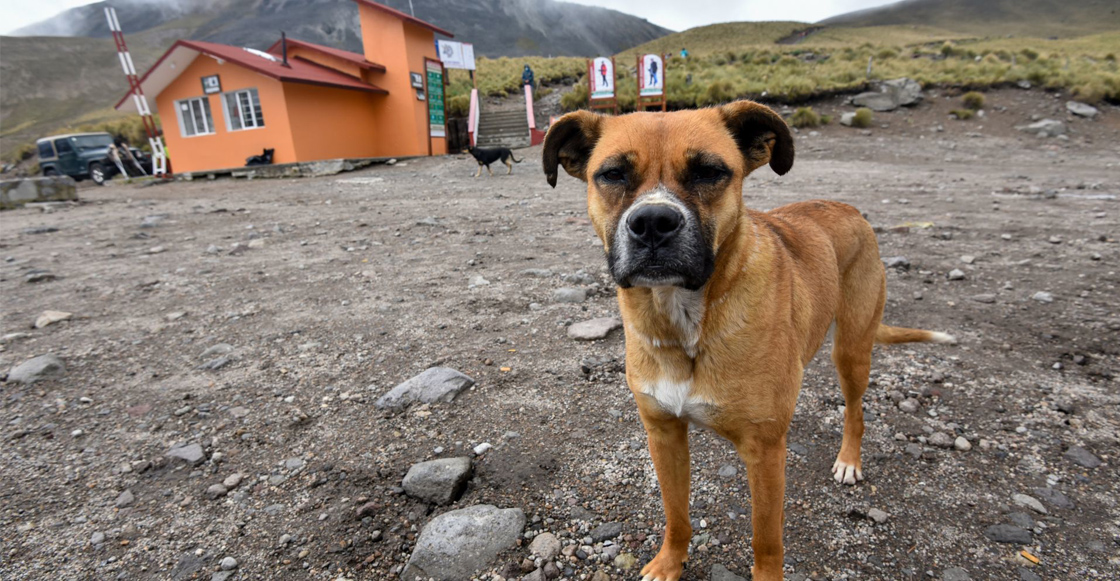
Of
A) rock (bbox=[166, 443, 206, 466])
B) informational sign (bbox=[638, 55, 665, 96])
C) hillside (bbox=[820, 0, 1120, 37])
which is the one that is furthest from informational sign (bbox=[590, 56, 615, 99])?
hillside (bbox=[820, 0, 1120, 37])

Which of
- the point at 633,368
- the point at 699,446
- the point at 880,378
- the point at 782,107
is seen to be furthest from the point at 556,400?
the point at 782,107

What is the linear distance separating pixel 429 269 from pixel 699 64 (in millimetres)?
35191

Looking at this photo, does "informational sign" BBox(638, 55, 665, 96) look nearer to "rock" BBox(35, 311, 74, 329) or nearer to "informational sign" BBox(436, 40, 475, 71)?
"informational sign" BBox(436, 40, 475, 71)

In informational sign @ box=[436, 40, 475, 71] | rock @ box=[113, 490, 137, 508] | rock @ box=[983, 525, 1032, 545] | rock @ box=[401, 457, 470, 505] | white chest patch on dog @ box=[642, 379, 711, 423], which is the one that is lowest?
rock @ box=[983, 525, 1032, 545]

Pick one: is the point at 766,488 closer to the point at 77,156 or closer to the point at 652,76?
the point at 652,76

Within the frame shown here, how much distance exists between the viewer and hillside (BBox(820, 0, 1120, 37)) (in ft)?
326

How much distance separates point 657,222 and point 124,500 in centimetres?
304

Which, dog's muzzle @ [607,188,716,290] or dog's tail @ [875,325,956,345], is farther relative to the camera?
dog's tail @ [875,325,956,345]

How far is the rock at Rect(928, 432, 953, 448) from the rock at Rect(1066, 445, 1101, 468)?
509 millimetres

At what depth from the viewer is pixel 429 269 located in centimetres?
637

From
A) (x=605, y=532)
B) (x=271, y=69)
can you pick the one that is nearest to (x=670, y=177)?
(x=605, y=532)

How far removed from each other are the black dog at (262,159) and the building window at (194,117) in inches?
129

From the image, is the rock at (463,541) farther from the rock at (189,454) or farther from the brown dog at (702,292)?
the rock at (189,454)

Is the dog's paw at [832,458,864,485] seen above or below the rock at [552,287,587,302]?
below
